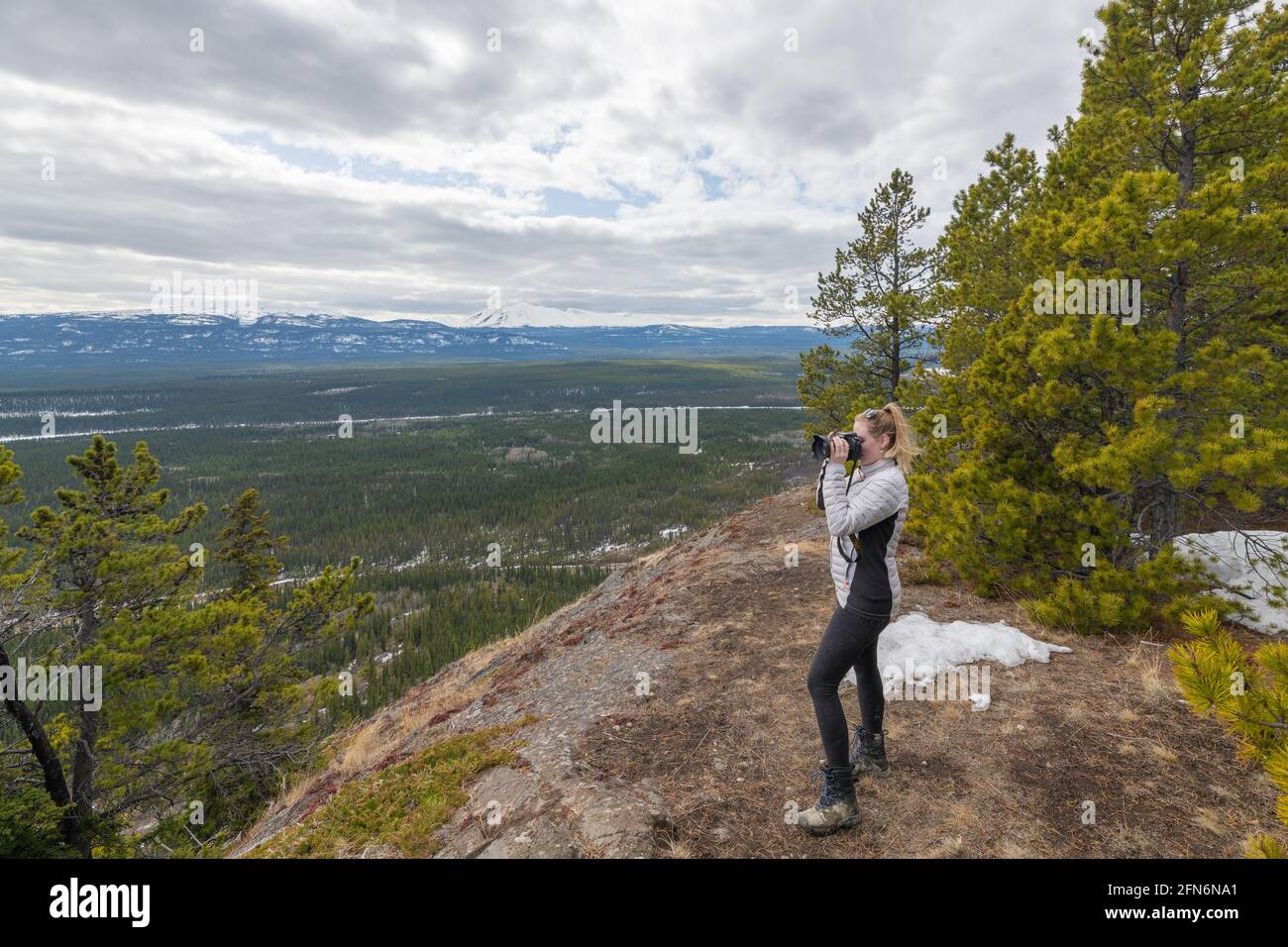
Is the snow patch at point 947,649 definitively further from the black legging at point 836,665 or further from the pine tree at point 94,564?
the pine tree at point 94,564

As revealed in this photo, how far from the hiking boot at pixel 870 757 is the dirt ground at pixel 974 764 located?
14cm

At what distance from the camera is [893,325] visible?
1853cm

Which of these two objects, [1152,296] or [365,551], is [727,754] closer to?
[1152,296]

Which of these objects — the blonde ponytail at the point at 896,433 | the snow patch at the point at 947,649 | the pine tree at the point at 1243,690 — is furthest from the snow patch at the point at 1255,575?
the blonde ponytail at the point at 896,433

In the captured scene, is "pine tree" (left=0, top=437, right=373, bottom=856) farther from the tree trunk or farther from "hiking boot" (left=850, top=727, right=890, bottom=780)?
"hiking boot" (left=850, top=727, right=890, bottom=780)

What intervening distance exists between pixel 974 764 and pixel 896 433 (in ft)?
12.4

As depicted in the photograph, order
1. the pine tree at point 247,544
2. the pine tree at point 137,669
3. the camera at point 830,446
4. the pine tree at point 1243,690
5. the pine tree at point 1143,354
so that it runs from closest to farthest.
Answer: the pine tree at point 1243,690, the camera at point 830,446, the pine tree at point 1143,354, the pine tree at point 137,669, the pine tree at point 247,544

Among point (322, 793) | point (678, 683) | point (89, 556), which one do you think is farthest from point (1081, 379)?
point (89, 556)

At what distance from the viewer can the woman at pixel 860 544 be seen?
4.10m

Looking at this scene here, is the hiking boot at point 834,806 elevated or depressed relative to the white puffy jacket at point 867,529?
depressed

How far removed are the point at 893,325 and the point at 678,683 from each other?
50.9ft

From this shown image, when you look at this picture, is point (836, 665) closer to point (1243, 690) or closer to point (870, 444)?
point (870, 444)
